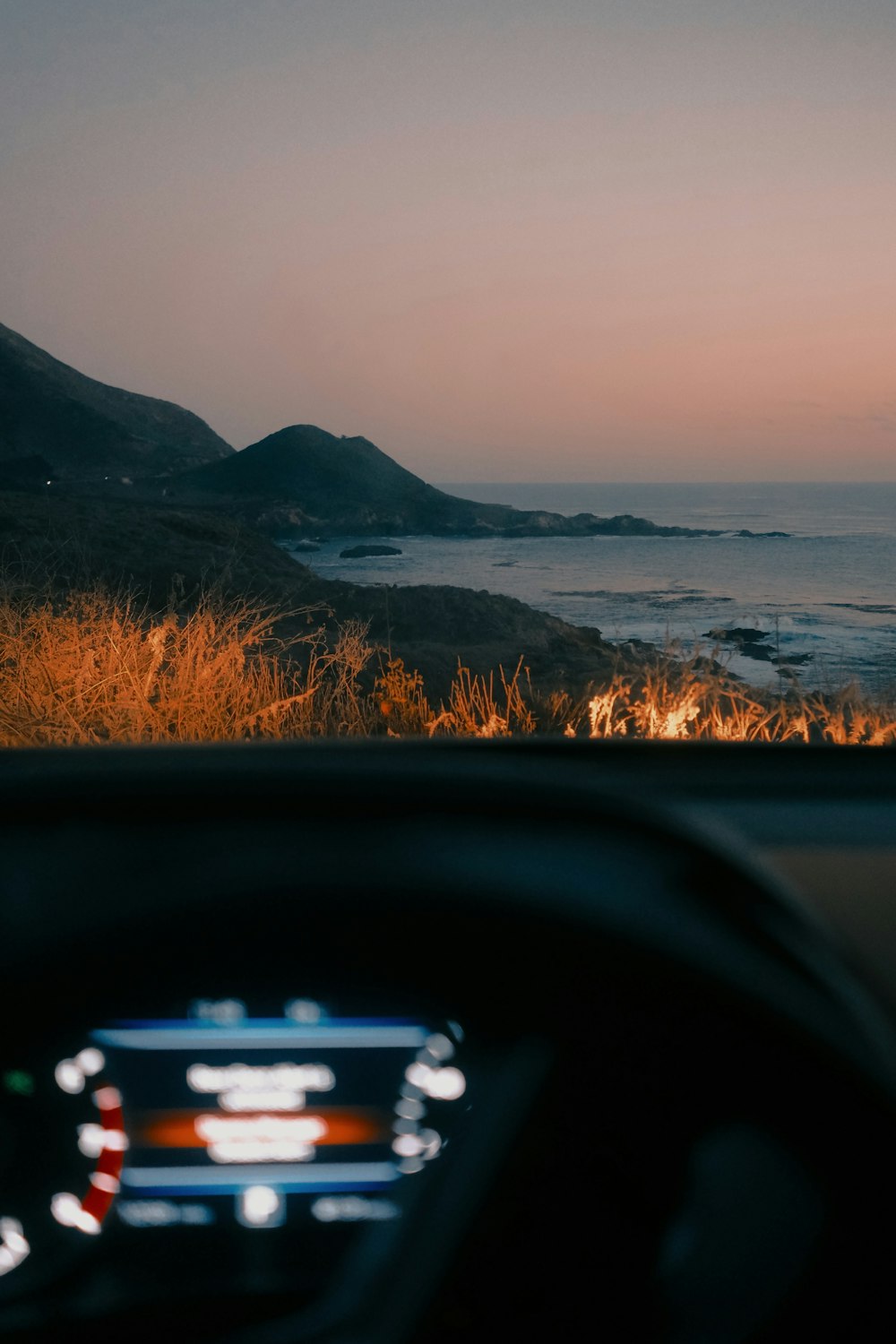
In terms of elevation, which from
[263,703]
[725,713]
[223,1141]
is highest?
[223,1141]

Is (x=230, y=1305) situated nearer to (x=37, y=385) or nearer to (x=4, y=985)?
(x=4, y=985)

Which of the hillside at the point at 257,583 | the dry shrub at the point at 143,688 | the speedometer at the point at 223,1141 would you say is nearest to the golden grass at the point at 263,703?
the dry shrub at the point at 143,688

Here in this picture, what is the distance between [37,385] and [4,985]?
128304mm

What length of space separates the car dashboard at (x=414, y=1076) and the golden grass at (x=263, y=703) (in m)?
4.60

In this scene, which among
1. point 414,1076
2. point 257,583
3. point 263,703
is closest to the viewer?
point 414,1076

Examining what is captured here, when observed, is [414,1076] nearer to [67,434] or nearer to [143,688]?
[143,688]

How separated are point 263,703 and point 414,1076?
6124 mm

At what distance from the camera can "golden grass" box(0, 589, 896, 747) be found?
6098 millimetres

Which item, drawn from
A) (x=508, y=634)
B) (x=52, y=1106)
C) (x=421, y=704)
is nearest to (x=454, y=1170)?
(x=52, y=1106)

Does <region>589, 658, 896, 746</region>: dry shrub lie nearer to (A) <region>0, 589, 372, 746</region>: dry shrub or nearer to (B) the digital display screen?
(A) <region>0, 589, 372, 746</region>: dry shrub

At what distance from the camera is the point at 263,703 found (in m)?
6.96

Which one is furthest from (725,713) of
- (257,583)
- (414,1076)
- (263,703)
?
(257,583)

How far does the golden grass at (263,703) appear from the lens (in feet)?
20.0

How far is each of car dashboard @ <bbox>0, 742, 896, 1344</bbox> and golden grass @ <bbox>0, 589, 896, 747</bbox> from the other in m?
4.60
